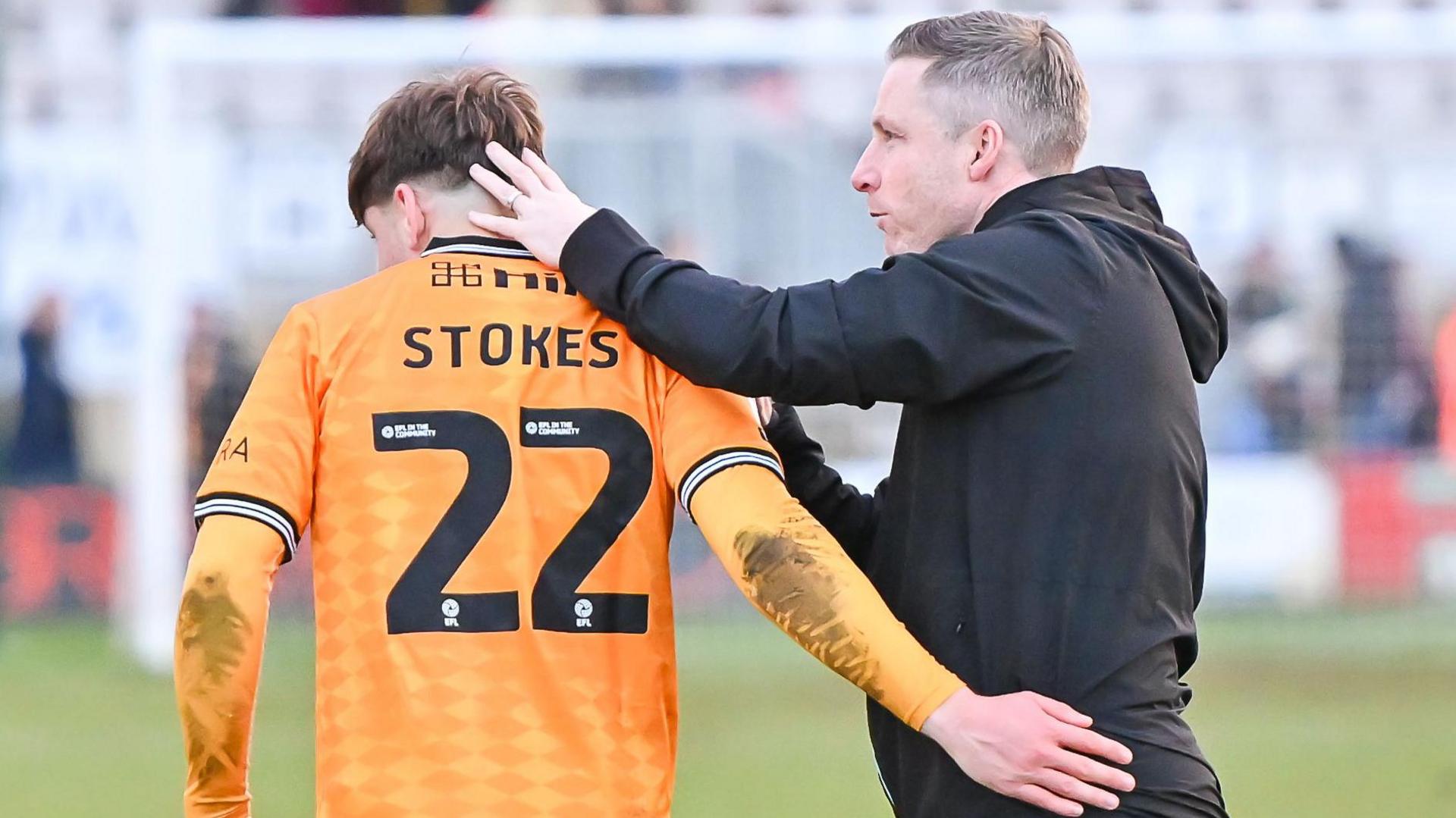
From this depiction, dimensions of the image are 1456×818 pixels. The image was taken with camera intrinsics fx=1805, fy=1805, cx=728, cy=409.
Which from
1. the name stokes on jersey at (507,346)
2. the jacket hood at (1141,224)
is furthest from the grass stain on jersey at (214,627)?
the jacket hood at (1141,224)

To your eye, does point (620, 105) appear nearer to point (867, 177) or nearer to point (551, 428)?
point (867, 177)

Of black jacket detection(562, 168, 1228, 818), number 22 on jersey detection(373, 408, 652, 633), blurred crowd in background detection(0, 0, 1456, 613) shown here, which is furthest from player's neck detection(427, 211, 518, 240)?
blurred crowd in background detection(0, 0, 1456, 613)

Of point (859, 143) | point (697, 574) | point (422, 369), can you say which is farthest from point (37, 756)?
point (422, 369)

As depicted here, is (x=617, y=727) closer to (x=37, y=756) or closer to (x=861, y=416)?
(x=37, y=756)

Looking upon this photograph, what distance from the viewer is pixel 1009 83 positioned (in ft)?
9.37

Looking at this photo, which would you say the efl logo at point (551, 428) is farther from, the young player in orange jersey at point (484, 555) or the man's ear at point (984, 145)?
the man's ear at point (984, 145)

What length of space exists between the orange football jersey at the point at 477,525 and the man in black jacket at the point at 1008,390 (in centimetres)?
14

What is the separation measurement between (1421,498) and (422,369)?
30.8 ft

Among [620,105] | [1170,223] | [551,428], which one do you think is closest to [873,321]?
[551,428]

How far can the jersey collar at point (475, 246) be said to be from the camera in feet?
9.02

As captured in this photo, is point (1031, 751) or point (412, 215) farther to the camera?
point (412, 215)

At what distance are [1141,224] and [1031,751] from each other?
0.88 metres

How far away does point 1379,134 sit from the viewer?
11359mm

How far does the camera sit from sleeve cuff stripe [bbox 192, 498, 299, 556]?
255 cm
